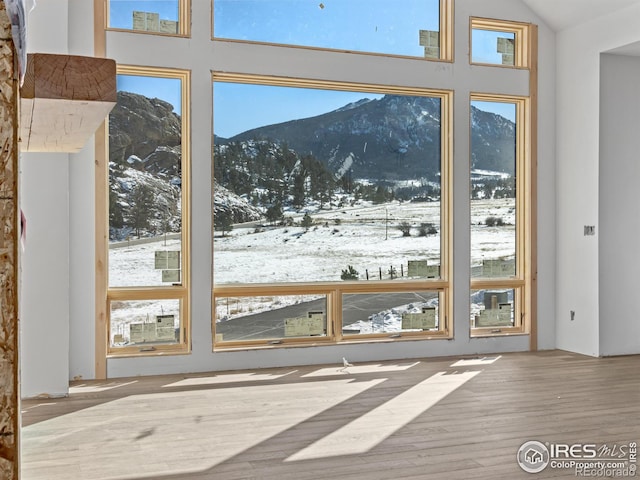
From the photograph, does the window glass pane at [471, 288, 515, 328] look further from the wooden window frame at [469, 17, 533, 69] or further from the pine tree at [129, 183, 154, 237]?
the pine tree at [129, 183, 154, 237]

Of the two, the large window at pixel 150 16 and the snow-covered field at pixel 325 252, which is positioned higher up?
the large window at pixel 150 16

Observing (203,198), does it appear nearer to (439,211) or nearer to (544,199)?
(439,211)

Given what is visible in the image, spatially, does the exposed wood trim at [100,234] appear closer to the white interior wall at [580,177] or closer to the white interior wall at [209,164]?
the white interior wall at [209,164]

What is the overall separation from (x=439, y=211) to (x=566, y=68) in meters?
1.96

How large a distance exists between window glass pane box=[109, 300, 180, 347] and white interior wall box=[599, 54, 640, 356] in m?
4.00

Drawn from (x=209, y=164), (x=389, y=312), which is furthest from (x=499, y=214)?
(x=209, y=164)

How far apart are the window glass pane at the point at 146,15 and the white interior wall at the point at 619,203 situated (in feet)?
13.1

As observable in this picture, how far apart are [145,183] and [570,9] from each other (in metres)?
4.35

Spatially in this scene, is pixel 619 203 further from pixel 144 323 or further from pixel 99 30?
pixel 99 30

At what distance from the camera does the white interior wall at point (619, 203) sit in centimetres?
673

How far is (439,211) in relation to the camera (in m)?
6.92

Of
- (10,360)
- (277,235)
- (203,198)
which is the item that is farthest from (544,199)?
(10,360)

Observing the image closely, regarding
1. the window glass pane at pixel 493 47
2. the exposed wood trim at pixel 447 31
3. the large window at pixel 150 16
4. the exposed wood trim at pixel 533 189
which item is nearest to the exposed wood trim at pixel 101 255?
the large window at pixel 150 16

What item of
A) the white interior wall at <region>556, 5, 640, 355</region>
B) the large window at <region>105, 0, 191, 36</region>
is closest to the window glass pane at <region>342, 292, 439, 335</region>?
the white interior wall at <region>556, 5, 640, 355</region>
